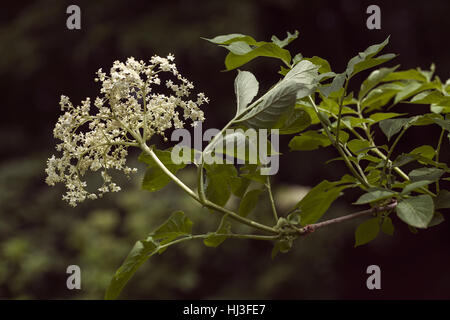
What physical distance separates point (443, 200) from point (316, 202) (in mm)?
107

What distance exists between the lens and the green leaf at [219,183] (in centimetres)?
41

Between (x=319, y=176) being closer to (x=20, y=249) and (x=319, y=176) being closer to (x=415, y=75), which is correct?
(x=20, y=249)

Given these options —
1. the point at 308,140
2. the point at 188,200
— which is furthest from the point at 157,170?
the point at 188,200

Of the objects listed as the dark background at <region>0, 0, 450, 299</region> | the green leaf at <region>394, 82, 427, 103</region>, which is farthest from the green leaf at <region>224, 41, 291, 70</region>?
the dark background at <region>0, 0, 450, 299</region>

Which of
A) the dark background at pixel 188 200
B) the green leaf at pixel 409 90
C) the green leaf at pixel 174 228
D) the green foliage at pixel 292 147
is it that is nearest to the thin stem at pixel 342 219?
the green foliage at pixel 292 147

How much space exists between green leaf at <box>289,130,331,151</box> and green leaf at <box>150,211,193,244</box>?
132 millimetres

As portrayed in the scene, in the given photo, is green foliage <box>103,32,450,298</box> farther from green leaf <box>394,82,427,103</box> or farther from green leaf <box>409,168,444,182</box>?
green leaf <box>394,82,427,103</box>

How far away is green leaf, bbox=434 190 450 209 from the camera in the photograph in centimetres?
41

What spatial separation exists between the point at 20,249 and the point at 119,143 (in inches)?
85.8

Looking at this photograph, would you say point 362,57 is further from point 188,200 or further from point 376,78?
point 188,200

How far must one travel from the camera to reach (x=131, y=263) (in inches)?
16.1

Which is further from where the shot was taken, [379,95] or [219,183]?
[379,95]

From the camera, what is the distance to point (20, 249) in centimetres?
235

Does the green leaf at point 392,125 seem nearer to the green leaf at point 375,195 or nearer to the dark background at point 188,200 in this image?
the green leaf at point 375,195
